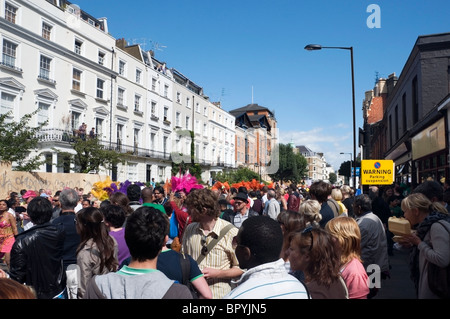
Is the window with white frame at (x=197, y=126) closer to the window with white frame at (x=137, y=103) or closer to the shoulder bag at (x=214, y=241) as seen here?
the window with white frame at (x=137, y=103)

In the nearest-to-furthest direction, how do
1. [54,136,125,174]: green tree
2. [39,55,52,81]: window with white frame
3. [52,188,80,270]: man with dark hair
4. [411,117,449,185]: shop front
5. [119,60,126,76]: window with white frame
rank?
[52,188,80,270]: man with dark hair → [411,117,449,185]: shop front → [54,136,125,174]: green tree → [39,55,52,81]: window with white frame → [119,60,126,76]: window with white frame

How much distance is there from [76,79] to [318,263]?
29.6 m

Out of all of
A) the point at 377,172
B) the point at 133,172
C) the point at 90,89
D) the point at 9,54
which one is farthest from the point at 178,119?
the point at 377,172

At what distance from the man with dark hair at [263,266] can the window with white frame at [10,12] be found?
86.5ft

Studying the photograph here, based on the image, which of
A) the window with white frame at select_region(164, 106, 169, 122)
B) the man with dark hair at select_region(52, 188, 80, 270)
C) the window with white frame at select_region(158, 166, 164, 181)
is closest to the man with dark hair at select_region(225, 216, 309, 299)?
the man with dark hair at select_region(52, 188, 80, 270)

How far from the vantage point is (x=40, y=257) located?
147 inches

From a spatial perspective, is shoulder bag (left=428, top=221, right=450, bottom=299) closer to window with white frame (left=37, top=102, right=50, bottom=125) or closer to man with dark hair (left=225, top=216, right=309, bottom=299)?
man with dark hair (left=225, top=216, right=309, bottom=299)

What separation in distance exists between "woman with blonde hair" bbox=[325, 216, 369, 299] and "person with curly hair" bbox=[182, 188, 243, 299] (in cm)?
96

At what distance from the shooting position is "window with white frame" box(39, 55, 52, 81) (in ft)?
82.5

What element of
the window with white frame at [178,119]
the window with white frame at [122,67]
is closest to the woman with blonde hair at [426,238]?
the window with white frame at [122,67]

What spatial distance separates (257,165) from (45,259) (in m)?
66.3

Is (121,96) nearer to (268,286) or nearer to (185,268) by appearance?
(185,268)

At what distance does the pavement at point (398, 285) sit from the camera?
19.8ft

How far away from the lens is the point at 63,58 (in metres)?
26.8
